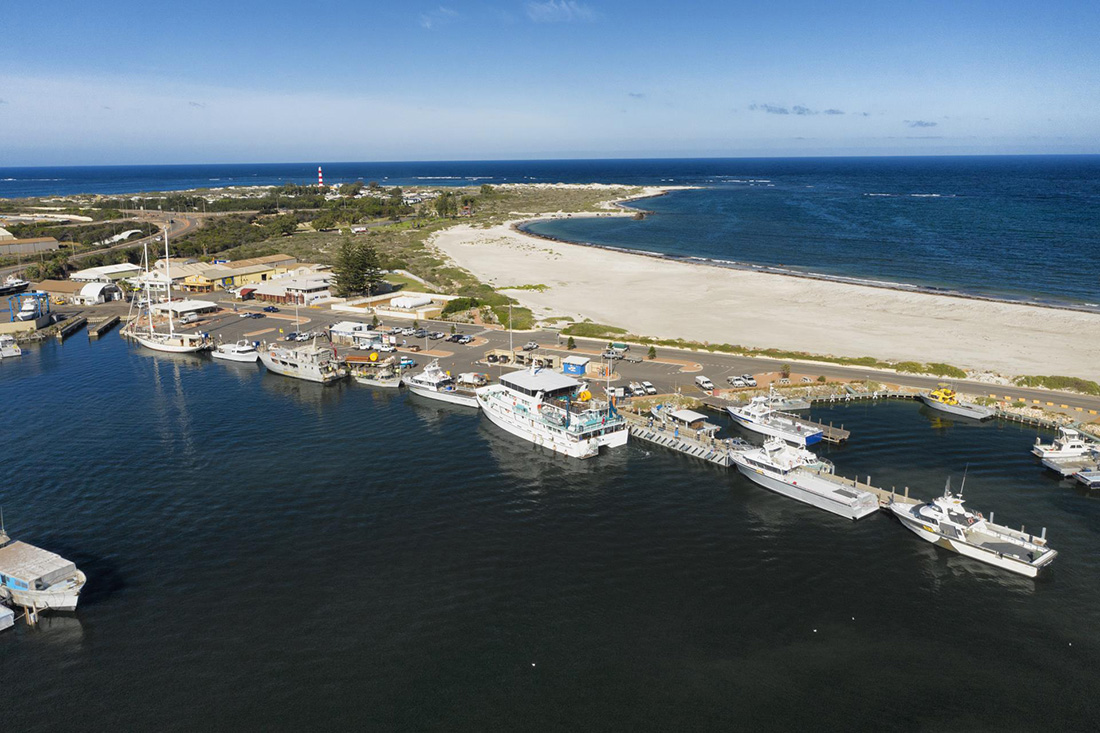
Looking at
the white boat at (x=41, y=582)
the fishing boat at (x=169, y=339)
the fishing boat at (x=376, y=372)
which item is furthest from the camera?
the fishing boat at (x=169, y=339)

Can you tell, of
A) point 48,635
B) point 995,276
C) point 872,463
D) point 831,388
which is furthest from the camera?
point 995,276

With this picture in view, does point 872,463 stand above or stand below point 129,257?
below

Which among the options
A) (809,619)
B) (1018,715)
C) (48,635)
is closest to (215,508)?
(48,635)

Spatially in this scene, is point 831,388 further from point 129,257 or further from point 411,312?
point 129,257

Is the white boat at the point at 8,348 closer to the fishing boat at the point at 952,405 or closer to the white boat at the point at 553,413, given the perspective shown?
the white boat at the point at 553,413

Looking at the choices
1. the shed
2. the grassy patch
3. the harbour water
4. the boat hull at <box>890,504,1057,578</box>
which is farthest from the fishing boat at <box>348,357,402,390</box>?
the grassy patch

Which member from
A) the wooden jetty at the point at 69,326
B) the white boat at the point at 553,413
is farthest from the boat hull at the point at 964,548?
the wooden jetty at the point at 69,326
